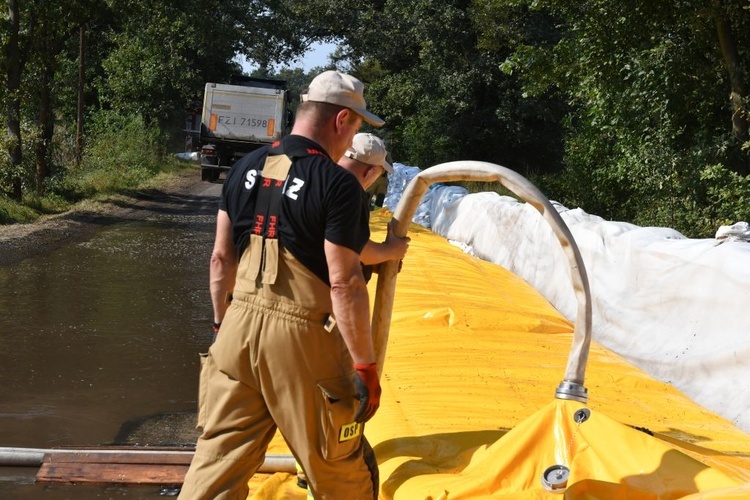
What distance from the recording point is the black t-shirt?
292 centimetres

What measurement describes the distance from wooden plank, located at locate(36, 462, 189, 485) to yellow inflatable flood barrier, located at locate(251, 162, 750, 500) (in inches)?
19.6

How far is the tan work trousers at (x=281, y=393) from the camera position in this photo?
299cm

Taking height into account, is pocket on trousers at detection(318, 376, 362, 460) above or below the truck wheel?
above

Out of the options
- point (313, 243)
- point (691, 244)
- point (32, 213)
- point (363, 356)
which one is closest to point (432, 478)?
point (363, 356)

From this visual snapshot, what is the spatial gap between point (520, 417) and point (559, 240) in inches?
51.2

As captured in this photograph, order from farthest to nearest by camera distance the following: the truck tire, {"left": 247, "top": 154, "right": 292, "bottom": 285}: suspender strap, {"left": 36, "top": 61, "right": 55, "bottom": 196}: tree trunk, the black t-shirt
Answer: the truck tire → {"left": 36, "top": 61, "right": 55, "bottom": 196}: tree trunk → {"left": 247, "top": 154, "right": 292, "bottom": 285}: suspender strap → the black t-shirt

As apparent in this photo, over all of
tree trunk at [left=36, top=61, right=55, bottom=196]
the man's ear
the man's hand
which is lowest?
tree trunk at [left=36, top=61, right=55, bottom=196]

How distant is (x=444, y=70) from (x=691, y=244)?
70.8 feet

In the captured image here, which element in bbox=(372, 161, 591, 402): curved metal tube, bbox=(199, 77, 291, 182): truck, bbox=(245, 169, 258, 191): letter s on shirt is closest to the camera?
bbox=(245, 169, 258, 191): letter s on shirt

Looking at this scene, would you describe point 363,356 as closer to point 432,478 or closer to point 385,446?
point 432,478

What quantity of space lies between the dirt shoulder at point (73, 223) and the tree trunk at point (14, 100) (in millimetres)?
875

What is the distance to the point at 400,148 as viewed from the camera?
31094 mm

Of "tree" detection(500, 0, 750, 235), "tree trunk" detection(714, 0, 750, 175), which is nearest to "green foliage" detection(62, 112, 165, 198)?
"tree" detection(500, 0, 750, 235)

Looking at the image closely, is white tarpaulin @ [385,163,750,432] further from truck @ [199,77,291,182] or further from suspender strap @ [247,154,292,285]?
truck @ [199,77,291,182]
